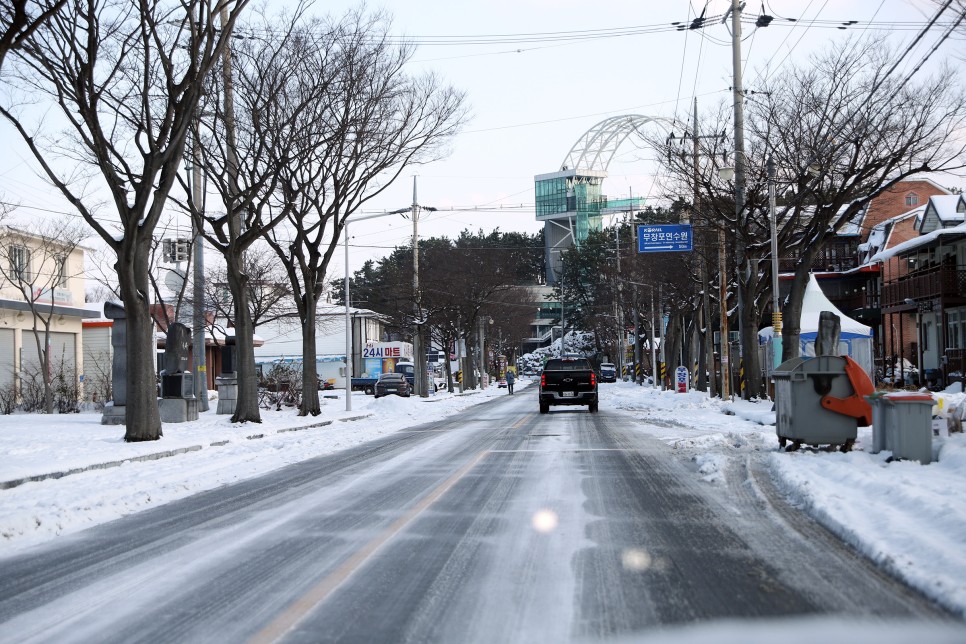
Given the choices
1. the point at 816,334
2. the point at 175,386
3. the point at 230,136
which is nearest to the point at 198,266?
the point at 175,386

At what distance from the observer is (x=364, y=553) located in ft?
26.5

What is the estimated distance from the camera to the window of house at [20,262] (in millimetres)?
38525

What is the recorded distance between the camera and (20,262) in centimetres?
4009

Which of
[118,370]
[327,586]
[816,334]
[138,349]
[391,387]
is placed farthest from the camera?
[391,387]

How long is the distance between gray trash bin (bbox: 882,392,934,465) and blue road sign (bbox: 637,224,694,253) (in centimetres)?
2514

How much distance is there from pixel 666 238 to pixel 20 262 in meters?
26.2

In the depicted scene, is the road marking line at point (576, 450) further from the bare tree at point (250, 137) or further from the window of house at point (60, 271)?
the window of house at point (60, 271)

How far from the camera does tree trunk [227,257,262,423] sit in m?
27.2

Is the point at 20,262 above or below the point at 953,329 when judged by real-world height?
above

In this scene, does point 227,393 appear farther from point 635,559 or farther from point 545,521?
point 635,559

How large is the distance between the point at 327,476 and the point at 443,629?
9028 millimetres

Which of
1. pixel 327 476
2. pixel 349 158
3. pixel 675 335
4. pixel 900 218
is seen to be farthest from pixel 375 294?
pixel 327 476

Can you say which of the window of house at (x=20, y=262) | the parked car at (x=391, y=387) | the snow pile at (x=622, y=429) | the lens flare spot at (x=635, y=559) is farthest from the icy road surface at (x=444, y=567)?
the parked car at (x=391, y=387)

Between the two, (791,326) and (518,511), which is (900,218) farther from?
(518,511)
